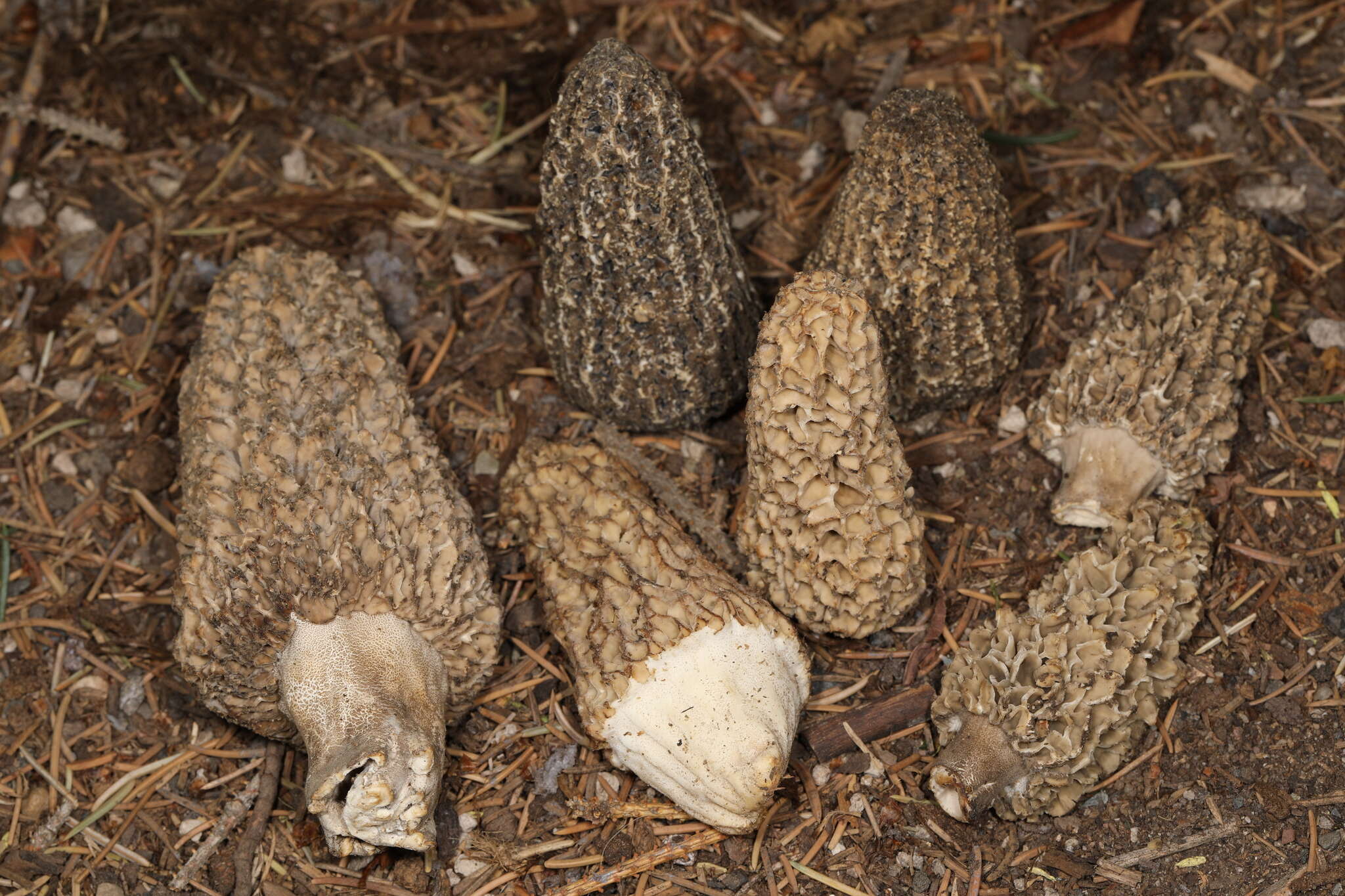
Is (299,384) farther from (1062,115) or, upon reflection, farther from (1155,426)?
(1062,115)

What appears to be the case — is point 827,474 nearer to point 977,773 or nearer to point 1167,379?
point 977,773

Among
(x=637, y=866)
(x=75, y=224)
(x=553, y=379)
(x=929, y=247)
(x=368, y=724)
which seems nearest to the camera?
(x=368, y=724)

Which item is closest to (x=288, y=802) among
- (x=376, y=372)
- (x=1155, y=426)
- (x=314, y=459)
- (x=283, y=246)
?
(x=314, y=459)

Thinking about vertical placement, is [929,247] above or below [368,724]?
above

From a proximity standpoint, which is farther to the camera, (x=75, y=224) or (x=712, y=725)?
(x=75, y=224)

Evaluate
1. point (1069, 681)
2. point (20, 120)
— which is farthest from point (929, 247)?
point (20, 120)

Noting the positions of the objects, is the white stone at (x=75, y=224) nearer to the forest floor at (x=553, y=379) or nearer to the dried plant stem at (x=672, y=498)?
the forest floor at (x=553, y=379)
